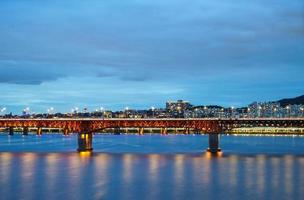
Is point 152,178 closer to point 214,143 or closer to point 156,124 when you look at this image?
point 156,124

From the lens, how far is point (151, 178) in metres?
86.6

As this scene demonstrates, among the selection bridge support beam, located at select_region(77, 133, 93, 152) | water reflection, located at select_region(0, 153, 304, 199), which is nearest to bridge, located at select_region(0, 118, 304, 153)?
bridge support beam, located at select_region(77, 133, 93, 152)

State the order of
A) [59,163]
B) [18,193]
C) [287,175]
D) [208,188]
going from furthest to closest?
[59,163] < [287,175] < [208,188] < [18,193]

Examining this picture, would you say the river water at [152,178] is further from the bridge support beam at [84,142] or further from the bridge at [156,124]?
the bridge support beam at [84,142]

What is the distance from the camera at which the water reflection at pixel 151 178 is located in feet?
236

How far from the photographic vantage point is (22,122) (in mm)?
150375

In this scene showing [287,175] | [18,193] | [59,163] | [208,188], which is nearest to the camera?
[18,193]

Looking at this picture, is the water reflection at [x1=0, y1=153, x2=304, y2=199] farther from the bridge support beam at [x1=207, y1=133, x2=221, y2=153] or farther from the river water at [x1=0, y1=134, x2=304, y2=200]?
the bridge support beam at [x1=207, y1=133, x2=221, y2=153]

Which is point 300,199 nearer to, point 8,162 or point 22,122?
point 8,162

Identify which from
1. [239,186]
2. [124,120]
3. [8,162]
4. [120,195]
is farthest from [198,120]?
[120,195]

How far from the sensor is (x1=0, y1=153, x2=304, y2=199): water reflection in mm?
71875

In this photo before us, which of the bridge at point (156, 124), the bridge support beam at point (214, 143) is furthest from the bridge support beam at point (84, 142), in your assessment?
the bridge support beam at point (214, 143)

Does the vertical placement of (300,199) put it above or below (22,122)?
below

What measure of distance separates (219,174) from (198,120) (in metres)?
50.7
